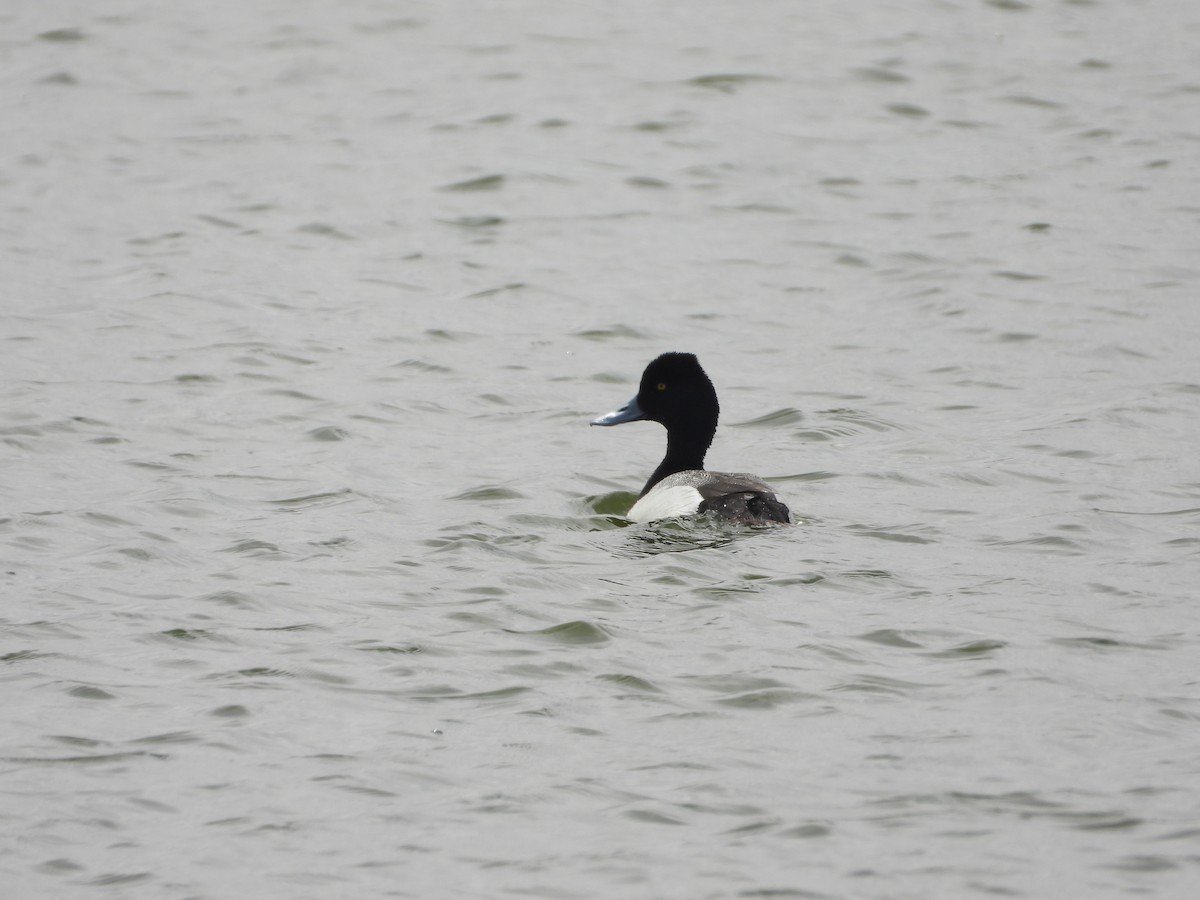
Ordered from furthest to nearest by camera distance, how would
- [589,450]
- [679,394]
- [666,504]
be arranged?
[589,450]
[679,394]
[666,504]

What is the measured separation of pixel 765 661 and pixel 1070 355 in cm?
654

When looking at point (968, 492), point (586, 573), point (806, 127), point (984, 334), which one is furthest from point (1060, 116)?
point (586, 573)

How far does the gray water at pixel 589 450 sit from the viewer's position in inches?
250

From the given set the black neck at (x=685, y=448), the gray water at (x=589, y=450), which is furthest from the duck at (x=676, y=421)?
the gray water at (x=589, y=450)

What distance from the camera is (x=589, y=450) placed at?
38.4 feet

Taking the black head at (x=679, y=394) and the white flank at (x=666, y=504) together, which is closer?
the white flank at (x=666, y=504)

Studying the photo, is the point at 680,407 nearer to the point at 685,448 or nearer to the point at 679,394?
the point at 679,394

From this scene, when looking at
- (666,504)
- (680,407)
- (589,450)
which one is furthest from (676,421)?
(589,450)

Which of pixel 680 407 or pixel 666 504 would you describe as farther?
pixel 680 407

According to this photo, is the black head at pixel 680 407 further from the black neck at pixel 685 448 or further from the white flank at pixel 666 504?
the white flank at pixel 666 504

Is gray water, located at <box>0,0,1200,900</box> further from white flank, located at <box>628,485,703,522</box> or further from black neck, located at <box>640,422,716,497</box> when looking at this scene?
black neck, located at <box>640,422,716,497</box>

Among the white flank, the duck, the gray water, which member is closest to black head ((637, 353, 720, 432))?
the duck

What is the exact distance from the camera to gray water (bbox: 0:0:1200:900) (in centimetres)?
634

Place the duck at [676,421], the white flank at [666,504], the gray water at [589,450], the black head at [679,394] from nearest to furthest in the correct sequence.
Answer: the gray water at [589,450]
the white flank at [666,504]
the duck at [676,421]
the black head at [679,394]
